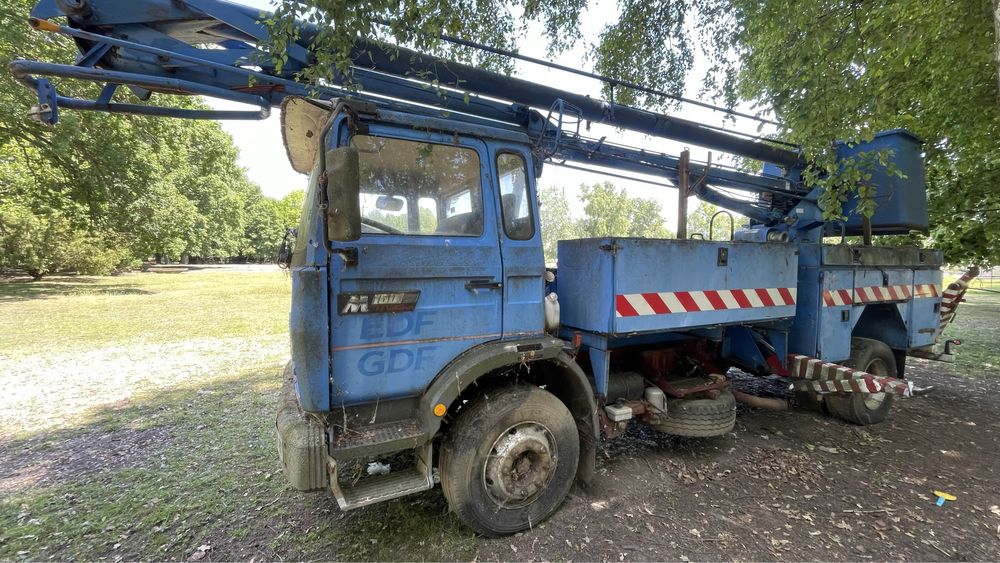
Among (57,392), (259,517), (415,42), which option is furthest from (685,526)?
(57,392)

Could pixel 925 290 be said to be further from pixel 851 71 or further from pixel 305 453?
pixel 305 453

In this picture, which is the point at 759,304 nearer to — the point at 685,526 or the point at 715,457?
the point at 715,457

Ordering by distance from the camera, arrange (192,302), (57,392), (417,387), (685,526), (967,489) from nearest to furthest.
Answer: (417,387) < (685,526) < (967,489) < (57,392) < (192,302)

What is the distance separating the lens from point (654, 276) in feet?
10.5

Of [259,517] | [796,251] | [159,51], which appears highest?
[159,51]

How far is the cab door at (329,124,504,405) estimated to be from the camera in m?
2.43

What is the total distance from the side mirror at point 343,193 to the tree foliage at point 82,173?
587 centimetres

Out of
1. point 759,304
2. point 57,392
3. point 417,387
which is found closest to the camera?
point 417,387

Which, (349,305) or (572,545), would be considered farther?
(572,545)

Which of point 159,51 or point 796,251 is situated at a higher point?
point 159,51

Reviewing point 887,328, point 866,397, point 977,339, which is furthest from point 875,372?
point 977,339

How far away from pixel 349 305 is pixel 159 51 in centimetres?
214

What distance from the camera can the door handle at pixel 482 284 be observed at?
2.72 meters

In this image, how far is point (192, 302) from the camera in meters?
15.6
